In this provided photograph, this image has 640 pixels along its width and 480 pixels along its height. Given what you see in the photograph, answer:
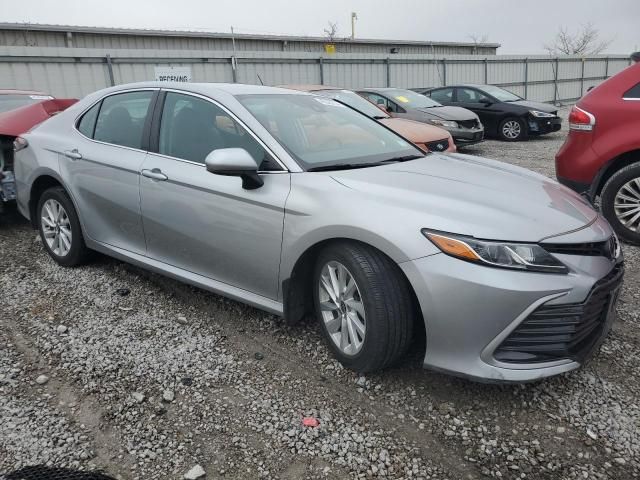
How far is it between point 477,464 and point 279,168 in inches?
69.4

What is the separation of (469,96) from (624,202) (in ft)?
30.4

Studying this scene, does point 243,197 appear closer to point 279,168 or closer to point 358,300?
point 279,168

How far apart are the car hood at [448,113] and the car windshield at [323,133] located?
7.16 meters

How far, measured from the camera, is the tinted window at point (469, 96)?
13.2m

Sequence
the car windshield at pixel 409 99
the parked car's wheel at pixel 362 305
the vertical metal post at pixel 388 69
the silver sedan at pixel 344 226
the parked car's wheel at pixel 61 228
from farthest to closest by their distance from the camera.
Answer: the vertical metal post at pixel 388 69 → the car windshield at pixel 409 99 → the parked car's wheel at pixel 61 228 → the parked car's wheel at pixel 362 305 → the silver sedan at pixel 344 226

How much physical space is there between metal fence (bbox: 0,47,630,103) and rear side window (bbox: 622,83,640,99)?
10.6 m

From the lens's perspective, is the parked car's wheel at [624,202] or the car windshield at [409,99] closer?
the parked car's wheel at [624,202]

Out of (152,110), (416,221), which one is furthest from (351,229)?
(152,110)

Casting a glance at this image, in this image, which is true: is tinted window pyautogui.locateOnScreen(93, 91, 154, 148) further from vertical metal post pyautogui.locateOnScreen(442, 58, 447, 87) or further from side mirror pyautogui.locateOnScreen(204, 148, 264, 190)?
vertical metal post pyautogui.locateOnScreen(442, 58, 447, 87)

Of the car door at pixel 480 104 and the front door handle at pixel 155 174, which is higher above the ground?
the front door handle at pixel 155 174

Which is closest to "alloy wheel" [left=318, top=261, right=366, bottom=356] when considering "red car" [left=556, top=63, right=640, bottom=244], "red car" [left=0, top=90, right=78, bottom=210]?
"red car" [left=556, top=63, right=640, bottom=244]

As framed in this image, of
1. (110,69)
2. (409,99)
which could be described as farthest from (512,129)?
(110,69)

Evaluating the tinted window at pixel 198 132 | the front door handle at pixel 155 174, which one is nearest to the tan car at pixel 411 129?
the tinted window at pixel 198 132

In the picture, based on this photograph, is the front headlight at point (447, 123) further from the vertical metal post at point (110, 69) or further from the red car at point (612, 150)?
the vertical metal post at point (110, 69)
